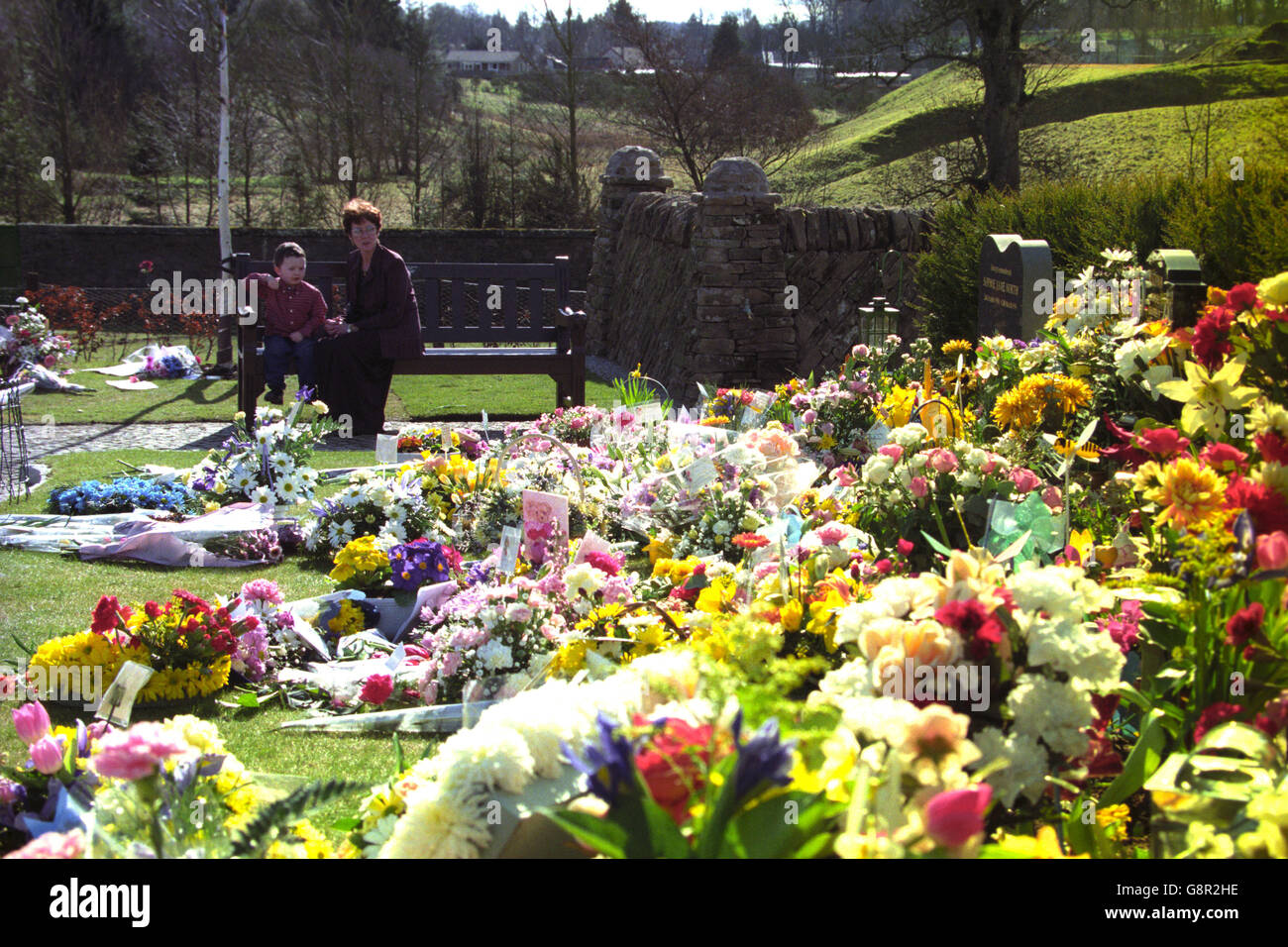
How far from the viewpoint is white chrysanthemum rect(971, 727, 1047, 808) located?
5.38 ft

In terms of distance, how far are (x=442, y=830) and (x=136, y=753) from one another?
447 mm

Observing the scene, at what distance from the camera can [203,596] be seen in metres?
4.57

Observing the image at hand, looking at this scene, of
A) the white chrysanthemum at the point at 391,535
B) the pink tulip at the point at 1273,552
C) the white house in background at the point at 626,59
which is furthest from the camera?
the white house in background at the point at 626,59

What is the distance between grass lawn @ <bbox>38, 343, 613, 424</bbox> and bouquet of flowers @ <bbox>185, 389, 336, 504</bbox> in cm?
345

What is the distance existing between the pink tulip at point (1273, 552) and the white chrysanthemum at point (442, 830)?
3.88 feet

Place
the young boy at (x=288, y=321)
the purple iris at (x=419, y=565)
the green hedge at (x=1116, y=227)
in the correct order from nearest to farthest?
the purple iris at (x=419, y=565), the green hedge at (x=1116, y=227), the young boy at (x=288, y=321)

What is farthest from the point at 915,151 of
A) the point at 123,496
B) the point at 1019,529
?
the point at 1019,529

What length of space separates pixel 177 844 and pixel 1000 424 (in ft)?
10.0

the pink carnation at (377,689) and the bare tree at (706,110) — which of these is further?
the bare tree at (706,110)

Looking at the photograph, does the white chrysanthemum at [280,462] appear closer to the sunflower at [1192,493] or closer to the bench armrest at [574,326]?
the bench armrest at [574,326]

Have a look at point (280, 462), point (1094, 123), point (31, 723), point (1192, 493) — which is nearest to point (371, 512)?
point (280, 462)

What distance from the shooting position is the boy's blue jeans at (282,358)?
8.22 m

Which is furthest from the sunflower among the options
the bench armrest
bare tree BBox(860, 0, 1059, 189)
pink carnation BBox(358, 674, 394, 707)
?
bare tree BBox(860, 0, 1059, 189)

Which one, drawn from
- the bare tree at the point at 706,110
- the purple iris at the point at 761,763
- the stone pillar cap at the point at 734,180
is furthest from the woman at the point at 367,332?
the bare tree at the point at 706,110
